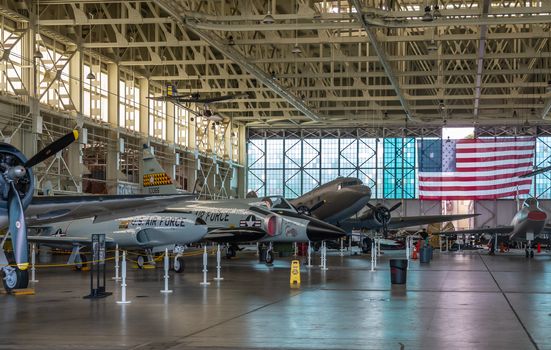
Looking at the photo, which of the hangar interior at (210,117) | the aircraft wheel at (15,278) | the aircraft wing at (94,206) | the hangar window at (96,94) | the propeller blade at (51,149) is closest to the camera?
the hangar interior at (210,117)

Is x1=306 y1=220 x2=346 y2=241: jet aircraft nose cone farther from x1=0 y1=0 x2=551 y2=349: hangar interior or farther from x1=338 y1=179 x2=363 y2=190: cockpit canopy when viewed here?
x1=338 y1=179 x2=363 y2=190: cockpit canopy

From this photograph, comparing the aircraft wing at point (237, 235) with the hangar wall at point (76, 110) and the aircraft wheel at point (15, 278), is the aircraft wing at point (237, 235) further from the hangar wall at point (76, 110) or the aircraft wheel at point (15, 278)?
the aircraft wheel at point (15, 278)

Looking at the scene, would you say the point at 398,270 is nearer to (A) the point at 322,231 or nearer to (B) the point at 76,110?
(A) the point at 322,231

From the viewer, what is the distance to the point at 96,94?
1604 inches

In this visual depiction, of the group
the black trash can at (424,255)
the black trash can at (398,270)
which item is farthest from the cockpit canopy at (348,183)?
the black trash can at (398,270)

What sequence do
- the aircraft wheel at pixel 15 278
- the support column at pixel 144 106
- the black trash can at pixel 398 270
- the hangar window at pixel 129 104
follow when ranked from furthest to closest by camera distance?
the support column at pixel 144 106 < the hangar window at pixel 129 104 < the black trash can at pixel 398 270 < the aircraft wheel at pixel 15 278

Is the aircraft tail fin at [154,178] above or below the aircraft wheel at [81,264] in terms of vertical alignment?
above

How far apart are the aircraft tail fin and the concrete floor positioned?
8726mm

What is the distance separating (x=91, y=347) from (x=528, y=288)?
40.3ft

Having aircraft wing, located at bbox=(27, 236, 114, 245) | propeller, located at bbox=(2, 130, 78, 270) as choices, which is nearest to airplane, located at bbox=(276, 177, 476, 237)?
aircraft wing, located at bbox=(27, 236, 114, 245)

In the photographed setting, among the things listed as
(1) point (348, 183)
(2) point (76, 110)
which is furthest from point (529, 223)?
(2) point (76, 110)

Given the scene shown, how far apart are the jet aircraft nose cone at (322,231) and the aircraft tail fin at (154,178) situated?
6383mm

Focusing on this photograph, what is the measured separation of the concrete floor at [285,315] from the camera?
31.2 feet

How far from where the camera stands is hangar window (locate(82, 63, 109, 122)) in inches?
1572
